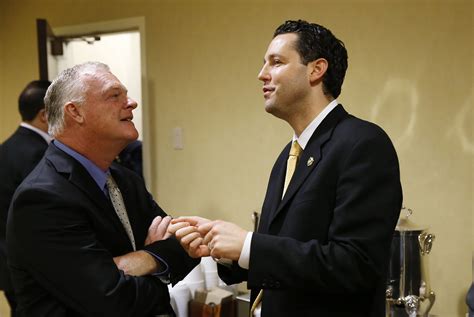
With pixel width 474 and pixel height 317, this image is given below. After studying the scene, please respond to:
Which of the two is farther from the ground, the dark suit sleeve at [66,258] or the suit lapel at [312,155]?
the suit lapel at [312,155]

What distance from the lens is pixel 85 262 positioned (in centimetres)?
121

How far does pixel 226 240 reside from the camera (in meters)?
1.14

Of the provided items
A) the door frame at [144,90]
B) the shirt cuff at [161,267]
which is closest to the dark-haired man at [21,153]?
the door frame at [144,90]

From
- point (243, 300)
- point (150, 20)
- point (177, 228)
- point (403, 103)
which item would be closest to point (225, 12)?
point (150, 20)

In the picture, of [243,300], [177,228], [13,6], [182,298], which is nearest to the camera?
[177,228]

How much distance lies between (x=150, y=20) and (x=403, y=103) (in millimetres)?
1699

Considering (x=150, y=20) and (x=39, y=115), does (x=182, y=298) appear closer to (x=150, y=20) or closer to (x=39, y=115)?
(x=39, y=115)

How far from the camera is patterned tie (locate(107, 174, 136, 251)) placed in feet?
4.69

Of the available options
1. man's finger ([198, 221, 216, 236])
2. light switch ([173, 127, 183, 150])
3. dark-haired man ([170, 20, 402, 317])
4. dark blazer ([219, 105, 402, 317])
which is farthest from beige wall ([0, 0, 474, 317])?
man's finger ([198, 221, 216, 236])

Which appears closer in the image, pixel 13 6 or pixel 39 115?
Answer: pixel 39 115

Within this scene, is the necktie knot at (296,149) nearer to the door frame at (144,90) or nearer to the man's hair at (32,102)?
the man's hair at (32,102)

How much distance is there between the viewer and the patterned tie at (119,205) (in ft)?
4.69

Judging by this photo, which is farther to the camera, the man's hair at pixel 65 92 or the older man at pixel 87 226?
the man's hair at pixel 65 92

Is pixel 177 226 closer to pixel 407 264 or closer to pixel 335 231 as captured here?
pixel 335 231
